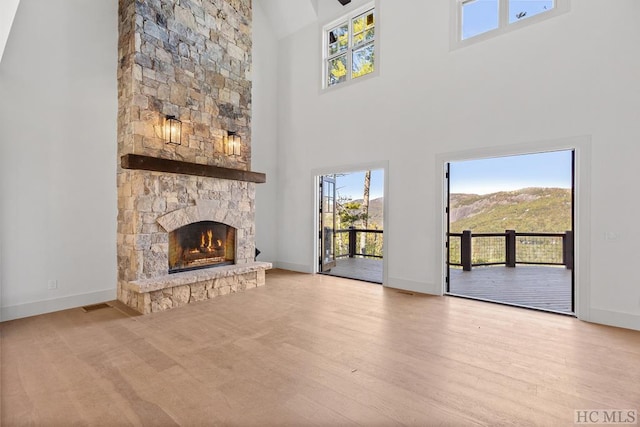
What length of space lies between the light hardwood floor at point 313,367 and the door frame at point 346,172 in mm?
1386

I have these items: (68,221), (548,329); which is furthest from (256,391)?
(68,221)

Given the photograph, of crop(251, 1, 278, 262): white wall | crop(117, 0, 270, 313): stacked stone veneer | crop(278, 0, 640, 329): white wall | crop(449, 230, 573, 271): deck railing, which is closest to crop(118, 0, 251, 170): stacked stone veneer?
crop(117, 0, 270, 313): stacked stone veneer

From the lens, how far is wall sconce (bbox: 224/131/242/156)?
5.09 meters

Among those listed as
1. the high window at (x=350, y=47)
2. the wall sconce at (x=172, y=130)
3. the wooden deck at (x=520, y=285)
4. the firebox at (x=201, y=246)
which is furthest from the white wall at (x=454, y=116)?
the wall sconce at (x=172, y=130)

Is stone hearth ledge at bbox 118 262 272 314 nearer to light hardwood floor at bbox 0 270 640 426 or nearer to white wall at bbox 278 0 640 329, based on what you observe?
light hardwood floor at bbox 0 270 640 426

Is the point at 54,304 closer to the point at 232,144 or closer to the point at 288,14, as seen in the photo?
the point at 232,144

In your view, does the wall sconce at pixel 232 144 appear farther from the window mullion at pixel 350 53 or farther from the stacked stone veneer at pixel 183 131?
the window mullion at pixel 350 53

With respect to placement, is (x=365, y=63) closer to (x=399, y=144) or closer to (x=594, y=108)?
(x=399, y=144)

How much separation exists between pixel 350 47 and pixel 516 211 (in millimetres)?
6671

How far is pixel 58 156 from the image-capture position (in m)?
3.92

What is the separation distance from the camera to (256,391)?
2.16 meters

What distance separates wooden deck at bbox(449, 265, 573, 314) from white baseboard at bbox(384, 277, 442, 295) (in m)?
0.32

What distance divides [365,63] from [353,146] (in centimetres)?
161

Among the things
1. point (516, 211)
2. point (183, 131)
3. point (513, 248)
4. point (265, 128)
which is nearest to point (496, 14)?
point (265, 128)
